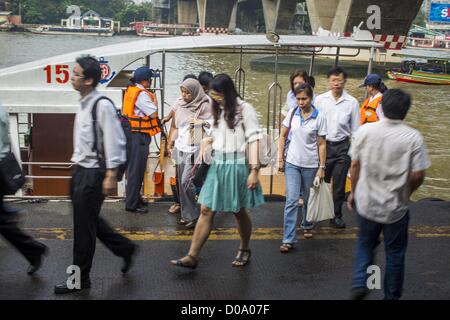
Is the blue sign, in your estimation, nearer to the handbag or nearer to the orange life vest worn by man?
the orange life vest worn by man

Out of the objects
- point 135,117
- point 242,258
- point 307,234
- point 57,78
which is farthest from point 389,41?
point 242,258

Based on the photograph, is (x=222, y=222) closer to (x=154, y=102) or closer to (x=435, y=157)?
(x=154, y=102)

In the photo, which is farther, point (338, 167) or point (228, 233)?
point (338, 167)

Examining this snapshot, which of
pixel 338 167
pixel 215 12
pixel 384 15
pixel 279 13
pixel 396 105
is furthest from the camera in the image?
pixel 215 12

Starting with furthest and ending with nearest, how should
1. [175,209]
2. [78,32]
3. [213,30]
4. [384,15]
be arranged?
[78,32] < [213,30] < [384,15] < [175,209]

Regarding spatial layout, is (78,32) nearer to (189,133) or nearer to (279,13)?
(279,13)

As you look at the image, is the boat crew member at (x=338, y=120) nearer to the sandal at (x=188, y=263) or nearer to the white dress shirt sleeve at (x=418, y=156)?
the sandal at (x=188, y=263)

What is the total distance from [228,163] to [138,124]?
1.94 meters

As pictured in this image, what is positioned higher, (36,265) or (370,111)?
(370,111)

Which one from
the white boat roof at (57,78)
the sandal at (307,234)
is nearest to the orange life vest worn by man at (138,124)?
the white boat roof at (57,78)

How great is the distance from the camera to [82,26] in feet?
337

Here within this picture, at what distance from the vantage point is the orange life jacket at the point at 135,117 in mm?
6973

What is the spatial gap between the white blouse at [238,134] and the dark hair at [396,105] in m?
1.17
